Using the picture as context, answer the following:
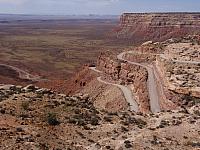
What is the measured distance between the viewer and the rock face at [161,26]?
16562cm

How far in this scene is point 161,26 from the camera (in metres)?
174

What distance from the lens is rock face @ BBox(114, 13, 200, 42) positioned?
543 feet

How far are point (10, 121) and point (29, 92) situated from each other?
717cm

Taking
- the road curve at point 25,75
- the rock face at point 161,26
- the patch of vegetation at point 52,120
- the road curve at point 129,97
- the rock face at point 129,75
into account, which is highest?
the patch of vegetation at point 52,120

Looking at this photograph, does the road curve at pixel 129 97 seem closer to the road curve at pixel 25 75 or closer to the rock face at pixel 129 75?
the rock face at pixel 129 75

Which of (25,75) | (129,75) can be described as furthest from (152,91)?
(25,75)

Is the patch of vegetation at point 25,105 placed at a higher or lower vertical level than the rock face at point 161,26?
higher

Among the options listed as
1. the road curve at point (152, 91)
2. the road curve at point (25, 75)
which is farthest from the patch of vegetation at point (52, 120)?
the road curve at point (25, 75)

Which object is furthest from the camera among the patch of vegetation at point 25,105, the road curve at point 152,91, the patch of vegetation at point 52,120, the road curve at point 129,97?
the road curve at point 129,97

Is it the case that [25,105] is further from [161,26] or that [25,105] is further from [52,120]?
[161,26]

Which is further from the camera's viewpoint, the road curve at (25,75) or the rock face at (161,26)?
the rock face at (161,26)

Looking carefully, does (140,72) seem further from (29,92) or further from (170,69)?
(29,92)

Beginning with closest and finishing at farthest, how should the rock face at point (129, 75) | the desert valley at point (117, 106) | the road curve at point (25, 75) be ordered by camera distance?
the desert valley at point (117, 106) < the rock face at point (129, 75) < the road curve at point (25, 75)

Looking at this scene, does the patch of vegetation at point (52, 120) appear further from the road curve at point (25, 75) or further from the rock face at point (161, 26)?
the rock face at point (161, 26)
